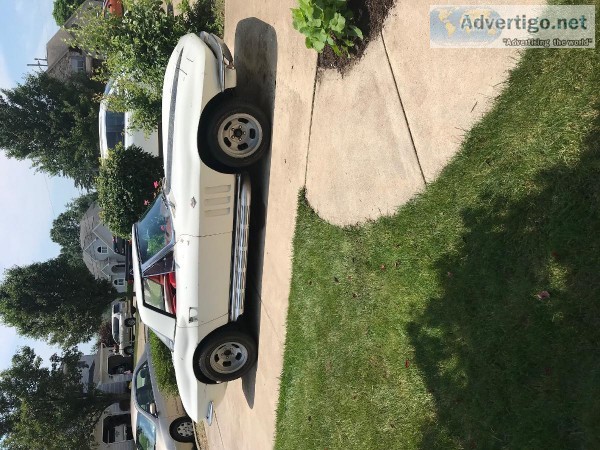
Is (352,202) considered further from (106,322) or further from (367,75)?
(106,322)

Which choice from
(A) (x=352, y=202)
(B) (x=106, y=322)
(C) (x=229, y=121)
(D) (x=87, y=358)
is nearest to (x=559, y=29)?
(A) (x=352, y=202)

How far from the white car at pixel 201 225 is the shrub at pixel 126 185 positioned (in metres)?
5.23

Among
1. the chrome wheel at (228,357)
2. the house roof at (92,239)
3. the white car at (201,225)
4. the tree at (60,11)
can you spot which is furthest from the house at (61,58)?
the chrome wheel at (228,357)

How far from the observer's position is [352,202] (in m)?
5.14

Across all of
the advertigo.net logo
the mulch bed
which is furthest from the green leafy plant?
the advertigo.net logo

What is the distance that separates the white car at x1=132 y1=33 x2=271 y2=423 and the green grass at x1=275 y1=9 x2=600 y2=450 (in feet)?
5.30

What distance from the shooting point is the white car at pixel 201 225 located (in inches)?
231

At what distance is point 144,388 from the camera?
35.8ft

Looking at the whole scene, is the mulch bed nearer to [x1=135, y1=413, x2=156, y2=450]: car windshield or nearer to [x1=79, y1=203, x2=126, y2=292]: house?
[x1=135, y1=413, x2=156, y2=450]: car windshield

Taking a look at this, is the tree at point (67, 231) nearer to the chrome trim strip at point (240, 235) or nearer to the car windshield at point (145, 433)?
the car windshield at point (145, 433)

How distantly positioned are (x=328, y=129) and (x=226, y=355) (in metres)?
3.36

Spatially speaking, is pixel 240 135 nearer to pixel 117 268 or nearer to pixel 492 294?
pixel 492 294

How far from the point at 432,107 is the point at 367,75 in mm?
913

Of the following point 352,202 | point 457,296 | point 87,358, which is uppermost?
point 352,202
